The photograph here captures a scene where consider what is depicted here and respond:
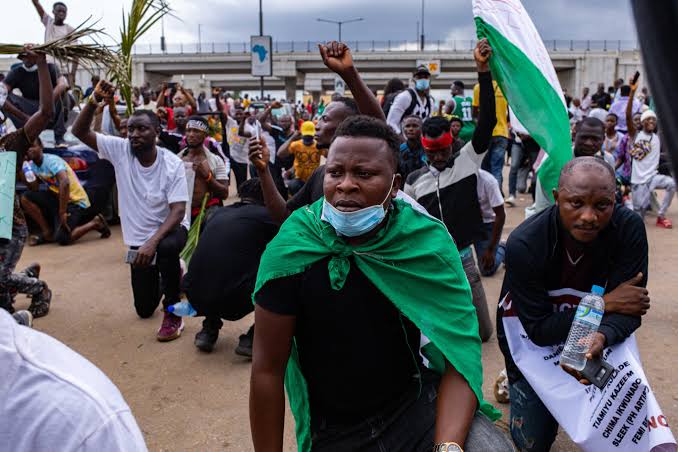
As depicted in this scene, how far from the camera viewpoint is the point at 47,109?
4.46 metres

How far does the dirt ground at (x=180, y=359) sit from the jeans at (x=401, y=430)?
133 cm

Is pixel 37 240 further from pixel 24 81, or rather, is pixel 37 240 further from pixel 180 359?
pixel 180 359

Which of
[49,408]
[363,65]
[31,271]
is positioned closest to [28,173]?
[31,271]

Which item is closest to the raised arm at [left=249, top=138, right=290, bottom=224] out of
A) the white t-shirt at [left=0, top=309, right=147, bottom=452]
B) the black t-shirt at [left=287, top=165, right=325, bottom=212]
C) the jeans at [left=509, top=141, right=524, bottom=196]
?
the black t-shirt at [left=287, top=165, right=325, bottom=212]

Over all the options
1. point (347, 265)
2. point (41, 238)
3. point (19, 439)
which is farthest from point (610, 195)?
point (41, 238)

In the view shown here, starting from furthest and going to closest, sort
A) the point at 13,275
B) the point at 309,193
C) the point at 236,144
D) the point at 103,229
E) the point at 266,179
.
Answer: the point at 236,144 → the point at 103,229 → the point at 13,275 → the point at 266,179 → the point at 309,193

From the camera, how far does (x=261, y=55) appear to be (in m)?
12.6

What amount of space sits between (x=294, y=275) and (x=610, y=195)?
151 centimetres

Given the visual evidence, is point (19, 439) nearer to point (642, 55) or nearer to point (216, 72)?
point (642, 55)

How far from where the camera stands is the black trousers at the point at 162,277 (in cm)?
520

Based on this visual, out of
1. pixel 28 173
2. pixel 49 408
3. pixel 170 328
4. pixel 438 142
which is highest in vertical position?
pixel 438 142

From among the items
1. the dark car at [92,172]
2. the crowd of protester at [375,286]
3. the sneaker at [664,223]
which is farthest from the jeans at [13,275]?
the sneaker at [664,223]

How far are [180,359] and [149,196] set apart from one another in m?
1.49

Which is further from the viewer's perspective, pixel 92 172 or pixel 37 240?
pixel 92 172
